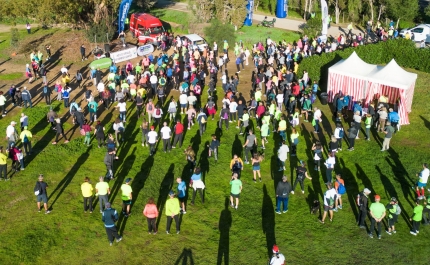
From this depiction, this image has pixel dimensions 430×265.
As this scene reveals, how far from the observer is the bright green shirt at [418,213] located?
12.7 m

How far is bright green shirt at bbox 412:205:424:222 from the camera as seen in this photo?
12.7 meters

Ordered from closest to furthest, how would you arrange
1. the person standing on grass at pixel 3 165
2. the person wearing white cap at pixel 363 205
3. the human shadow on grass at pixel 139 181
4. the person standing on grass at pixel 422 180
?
the person wearing white cap at pixel 363 205 < the human shadow on grass at pixel 139 181 < the person standing on grass at pixel 422 180 < the person standing on grass at pixel 3 165

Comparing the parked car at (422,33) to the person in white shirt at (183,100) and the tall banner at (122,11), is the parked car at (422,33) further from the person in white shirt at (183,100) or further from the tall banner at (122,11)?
the tall banner at (122,11)

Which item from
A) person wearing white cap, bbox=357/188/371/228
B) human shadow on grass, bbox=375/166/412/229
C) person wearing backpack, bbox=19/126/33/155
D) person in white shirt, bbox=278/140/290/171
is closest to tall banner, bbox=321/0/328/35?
human shadow on grass, bbox=375/166/412/229

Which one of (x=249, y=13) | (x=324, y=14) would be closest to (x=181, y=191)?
(x=324, y=14)

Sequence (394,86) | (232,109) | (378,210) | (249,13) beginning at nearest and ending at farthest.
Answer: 1. (378,210)
2. (232,109)
3. (394,86)
4. (249,13)

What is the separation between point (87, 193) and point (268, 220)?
18.7ft

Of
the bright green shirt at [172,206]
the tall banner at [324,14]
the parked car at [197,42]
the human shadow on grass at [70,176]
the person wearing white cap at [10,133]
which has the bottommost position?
the human shadow on grass at [70,176]

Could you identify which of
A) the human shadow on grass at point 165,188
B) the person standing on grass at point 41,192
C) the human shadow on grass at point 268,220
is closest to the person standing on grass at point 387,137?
the human shadow on grass at point 268,220

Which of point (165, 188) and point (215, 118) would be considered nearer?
point (165, 188)

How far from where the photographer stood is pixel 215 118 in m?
21.3

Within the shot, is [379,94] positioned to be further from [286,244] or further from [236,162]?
[286,244]

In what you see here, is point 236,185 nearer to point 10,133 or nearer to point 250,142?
point 250,142

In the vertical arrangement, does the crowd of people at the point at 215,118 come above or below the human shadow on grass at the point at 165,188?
above
